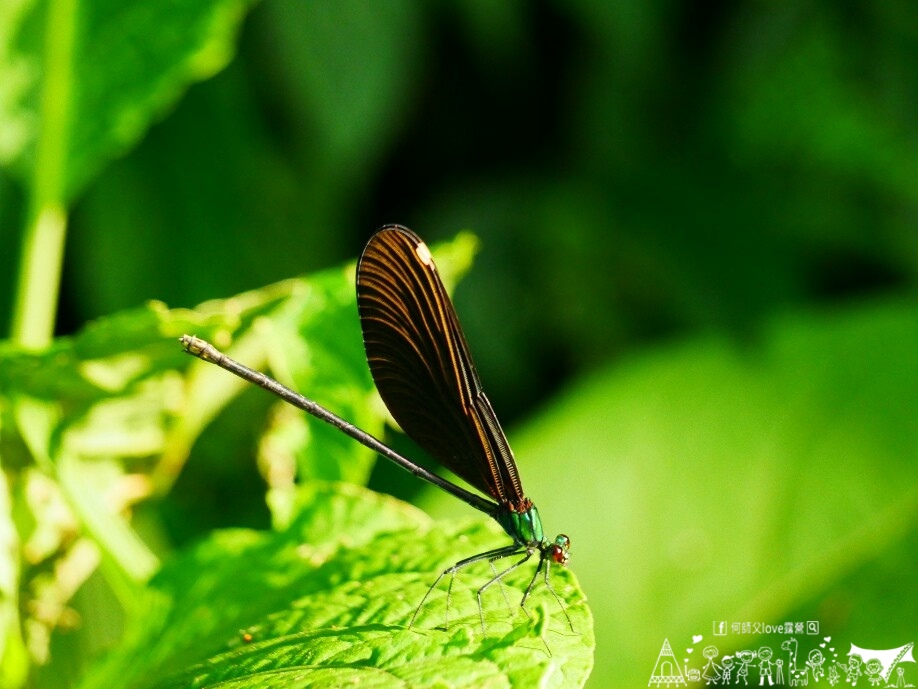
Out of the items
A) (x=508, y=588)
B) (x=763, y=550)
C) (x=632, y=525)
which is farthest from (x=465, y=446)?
(x=763, y=550)

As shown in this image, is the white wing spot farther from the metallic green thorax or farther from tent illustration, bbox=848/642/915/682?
tent illustration, bbox=848/642/915/682

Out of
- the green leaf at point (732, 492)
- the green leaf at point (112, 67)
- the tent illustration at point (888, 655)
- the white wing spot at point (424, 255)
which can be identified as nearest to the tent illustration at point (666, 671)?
the green leaf at point (732, 492)

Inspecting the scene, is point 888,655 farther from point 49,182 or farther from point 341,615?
point 49,182

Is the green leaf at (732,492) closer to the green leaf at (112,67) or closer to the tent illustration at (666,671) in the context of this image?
the tent illustration at (666,671)

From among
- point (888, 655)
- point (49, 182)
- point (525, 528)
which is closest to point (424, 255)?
point (525, 528)

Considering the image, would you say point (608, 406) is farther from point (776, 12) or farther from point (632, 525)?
point (776, 12)

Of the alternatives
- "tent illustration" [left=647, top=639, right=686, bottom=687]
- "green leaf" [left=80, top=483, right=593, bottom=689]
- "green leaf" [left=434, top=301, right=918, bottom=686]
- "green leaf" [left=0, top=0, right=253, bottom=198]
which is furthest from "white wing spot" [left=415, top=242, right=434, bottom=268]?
"tent illustration" [left=647, top=639, right=686, bottom=687]
